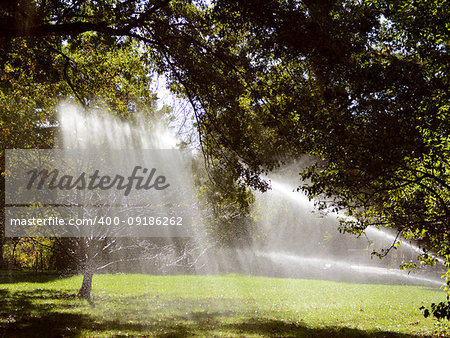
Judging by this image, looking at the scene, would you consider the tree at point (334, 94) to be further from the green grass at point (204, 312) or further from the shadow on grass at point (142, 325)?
the green grass at point (204, 312)

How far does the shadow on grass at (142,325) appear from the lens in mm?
8672

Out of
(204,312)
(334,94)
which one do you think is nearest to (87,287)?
(204,312)

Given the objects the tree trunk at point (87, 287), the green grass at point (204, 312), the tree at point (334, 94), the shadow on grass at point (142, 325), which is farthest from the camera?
the tree trunk at point (87, 287)

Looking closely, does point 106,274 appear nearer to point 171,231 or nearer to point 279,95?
point 171,231

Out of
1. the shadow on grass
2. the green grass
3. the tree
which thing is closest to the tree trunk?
the green grass

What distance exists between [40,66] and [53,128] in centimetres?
589

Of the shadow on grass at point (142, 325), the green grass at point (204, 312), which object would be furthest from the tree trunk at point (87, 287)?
the shadow on grass at point (142, 325)

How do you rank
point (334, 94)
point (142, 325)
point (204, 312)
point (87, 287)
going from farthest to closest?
point (87, 287)
point (204, 312)
point (142, 325)
point (334, 94)

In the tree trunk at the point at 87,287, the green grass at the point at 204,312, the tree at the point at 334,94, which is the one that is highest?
the tree at the point at 334,94

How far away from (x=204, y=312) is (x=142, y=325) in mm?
2916

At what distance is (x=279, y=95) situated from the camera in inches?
338

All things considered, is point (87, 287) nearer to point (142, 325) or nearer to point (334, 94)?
point (142, 325)

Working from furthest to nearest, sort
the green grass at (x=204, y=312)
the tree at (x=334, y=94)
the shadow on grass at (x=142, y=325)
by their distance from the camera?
1. the green grass at (x=204, y=312)
2. the shadow on grass at (x=142, y=325)
3. the tree at (x=334, y=94)

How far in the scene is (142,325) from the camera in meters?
9.77
